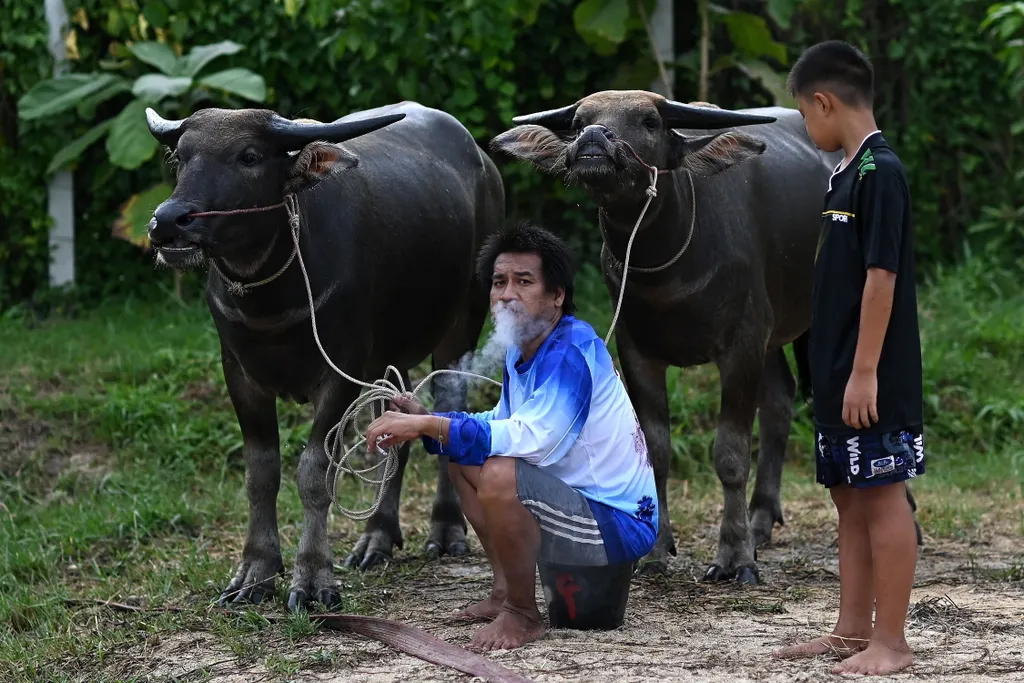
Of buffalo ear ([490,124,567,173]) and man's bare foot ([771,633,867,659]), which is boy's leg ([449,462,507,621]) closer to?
man's bare foot ([771,633,867,659])

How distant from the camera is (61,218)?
9.57 m

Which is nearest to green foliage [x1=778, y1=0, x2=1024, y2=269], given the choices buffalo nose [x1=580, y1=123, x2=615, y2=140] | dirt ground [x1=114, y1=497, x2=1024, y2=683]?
dirt ground [x1=114, y1=497, x2=1024, y2=683]

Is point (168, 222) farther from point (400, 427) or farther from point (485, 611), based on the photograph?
point (485, 611)

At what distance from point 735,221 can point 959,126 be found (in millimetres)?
5446

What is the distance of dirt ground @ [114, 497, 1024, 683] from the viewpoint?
3.92 m

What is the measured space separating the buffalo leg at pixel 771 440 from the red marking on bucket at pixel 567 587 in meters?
1.95

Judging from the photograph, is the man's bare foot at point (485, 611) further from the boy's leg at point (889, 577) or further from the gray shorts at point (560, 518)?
the boy's leg at point (889, 577)

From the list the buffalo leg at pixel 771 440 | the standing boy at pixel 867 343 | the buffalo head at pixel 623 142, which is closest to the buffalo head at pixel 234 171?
the buffalo head at pixel 623 142

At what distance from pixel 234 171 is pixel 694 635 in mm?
2171

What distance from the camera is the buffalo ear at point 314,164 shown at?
4820 millimetres

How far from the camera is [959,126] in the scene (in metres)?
10.1

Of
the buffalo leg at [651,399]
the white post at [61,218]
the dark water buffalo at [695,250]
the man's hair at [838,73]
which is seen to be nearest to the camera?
the man's hair at [838,73]

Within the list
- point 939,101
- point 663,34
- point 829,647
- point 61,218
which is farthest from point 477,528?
point 939,101

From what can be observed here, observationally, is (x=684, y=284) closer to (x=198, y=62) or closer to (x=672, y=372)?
(x=672, y=372)
